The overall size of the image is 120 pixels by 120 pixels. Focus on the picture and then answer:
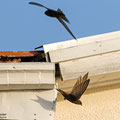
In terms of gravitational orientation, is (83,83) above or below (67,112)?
above

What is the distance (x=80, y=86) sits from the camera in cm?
321

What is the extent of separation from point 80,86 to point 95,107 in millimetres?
425

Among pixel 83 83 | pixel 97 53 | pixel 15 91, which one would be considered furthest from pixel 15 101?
pixel 97 53

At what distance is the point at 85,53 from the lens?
325cm

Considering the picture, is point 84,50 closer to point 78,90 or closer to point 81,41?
point 81,41

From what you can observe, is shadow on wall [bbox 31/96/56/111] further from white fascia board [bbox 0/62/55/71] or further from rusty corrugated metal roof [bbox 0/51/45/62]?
rusty corrugated metal roof [bbox 0/51/45/62]

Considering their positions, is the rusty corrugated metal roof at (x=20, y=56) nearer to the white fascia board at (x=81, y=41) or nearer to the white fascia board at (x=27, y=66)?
the white fascia board at (x=81, y=41)

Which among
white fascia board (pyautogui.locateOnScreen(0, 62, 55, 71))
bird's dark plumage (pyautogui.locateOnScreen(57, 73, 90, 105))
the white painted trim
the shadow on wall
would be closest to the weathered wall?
bird's dark plumage (pyautogui.locateOnScreen(57, 73, 90, 105))

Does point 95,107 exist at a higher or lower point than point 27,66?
lower

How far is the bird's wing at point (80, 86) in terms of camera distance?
3.17 metres

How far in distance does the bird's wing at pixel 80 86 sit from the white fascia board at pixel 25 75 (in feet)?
0.83

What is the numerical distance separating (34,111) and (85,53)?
0.65 metres

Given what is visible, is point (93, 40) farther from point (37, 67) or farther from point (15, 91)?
point (15, 91)

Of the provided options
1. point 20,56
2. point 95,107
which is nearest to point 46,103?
point 20,56
